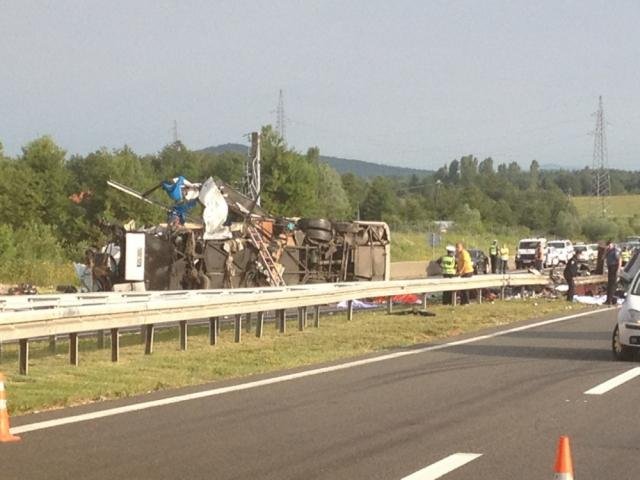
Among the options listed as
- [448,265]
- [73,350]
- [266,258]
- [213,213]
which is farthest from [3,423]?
[448,265]

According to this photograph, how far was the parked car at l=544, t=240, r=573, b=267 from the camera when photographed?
66.7m

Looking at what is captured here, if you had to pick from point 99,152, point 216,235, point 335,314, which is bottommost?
point 335,314

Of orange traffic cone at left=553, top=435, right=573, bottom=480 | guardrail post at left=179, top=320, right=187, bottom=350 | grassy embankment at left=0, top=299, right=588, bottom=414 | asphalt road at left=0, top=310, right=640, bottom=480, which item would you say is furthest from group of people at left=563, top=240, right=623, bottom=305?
orange traffic cone at left=553, top=435, right=573, bottom=480

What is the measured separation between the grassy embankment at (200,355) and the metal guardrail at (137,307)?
0.50 metres

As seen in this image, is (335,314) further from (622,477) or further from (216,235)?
(622,477)

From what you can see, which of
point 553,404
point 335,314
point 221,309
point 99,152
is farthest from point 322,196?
point 553,404

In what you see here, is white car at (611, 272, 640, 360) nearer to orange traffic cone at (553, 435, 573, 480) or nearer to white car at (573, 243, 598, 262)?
orange traffic cone at (553, 435, 573, 480)

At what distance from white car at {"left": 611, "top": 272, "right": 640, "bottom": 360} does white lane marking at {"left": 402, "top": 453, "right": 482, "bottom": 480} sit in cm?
821

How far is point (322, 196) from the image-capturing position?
99.9 metres

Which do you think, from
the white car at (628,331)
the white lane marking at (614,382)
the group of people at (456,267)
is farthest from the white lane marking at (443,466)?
the group of people at (456,267)

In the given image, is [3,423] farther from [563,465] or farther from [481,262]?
[481,262]

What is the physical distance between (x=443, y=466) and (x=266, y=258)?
1852 centimetres

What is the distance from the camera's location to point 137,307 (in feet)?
55.2

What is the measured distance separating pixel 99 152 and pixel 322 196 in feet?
98.8
